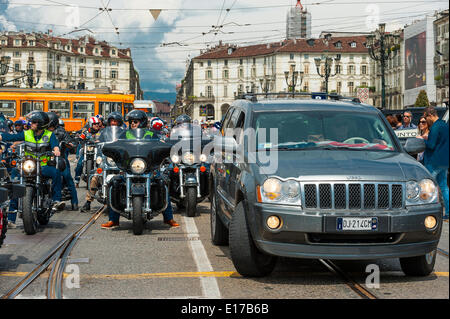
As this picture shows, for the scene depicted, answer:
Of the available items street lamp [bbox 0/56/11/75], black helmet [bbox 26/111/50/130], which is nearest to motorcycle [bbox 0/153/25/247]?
black helmet [bbox 26/111/50/130]

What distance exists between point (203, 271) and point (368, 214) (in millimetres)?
1767

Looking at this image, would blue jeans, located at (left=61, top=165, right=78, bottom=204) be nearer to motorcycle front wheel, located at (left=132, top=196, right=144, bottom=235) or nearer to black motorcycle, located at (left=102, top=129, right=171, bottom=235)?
black motorcycle, located at (left=102, top=129, right=171, bottom=235)

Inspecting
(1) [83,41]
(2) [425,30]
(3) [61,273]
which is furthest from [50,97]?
(1) [83,41]

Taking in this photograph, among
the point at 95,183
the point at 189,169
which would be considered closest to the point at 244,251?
the point at 189,169

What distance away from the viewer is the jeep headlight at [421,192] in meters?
5.62

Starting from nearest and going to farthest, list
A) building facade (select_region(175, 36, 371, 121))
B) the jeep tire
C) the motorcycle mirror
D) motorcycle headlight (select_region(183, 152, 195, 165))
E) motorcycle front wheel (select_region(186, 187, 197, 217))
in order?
the jeep tire
the motorcycle mirror
motorcycle front wheel (select_region(186, 187, 197, 217))
motorcycle headlight (select_region(183, 152, 195, 165))
building facade (select_region(175, 36, 371, 121))

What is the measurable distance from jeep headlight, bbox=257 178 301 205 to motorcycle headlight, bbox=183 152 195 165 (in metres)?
6.18

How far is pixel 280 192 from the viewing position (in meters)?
5.63

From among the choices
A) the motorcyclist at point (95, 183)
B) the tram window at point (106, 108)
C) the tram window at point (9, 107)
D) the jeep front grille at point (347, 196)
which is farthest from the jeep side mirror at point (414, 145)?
the tram window at point (9, 107)

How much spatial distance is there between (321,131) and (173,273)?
1937mm

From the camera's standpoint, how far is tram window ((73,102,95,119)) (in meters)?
38.6

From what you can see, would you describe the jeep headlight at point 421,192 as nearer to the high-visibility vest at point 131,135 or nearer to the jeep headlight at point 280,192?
the jeep headlight at point 280,192

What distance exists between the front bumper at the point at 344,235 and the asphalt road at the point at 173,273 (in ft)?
0.81

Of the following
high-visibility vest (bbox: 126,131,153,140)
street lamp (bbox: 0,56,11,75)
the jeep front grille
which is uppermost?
street lamp (bbox: 0,56,11,75)
